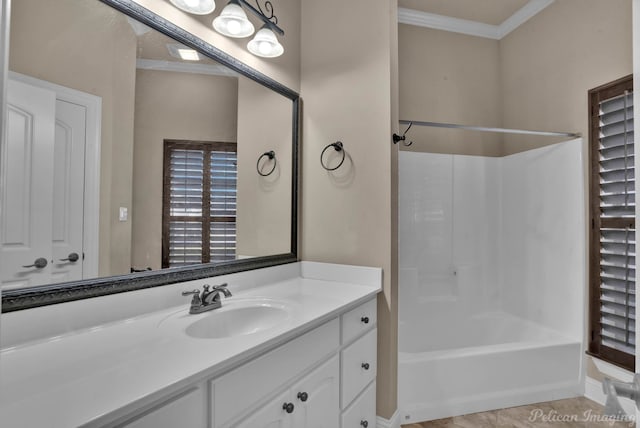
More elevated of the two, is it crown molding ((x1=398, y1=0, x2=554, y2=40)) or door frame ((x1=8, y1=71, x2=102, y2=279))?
crown molding ((x1=398, y1=0, x2=554, y2=40))

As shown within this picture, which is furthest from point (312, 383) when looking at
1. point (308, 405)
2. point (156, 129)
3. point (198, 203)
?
point (156, 129)

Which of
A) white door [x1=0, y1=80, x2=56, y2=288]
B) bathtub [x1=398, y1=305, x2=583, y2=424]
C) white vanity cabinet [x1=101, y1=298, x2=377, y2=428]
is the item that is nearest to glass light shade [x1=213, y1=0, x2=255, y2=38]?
white door [x1=0, y1=80, x2=56, y2=288]

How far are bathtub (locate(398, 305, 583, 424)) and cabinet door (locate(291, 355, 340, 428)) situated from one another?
64cm

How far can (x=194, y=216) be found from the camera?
58.9 inches

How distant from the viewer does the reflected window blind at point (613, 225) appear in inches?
74.3

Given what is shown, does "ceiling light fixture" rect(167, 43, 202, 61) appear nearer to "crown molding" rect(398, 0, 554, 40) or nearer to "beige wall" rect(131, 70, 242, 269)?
"beige wall" rect(131, 70, 242, 269)

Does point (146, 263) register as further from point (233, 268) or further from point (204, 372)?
point (204, 372)

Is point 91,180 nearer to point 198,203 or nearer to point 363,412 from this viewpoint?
point 198,203

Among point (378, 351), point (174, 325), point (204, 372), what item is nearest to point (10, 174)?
point (174, 325)

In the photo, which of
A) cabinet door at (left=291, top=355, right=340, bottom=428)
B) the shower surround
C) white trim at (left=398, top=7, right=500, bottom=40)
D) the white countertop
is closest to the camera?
the white countertop

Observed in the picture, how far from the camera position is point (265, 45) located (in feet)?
5.75

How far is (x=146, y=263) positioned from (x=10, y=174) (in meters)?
0.52

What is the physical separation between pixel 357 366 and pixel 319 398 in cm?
34

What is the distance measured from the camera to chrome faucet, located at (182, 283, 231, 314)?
127 cm
